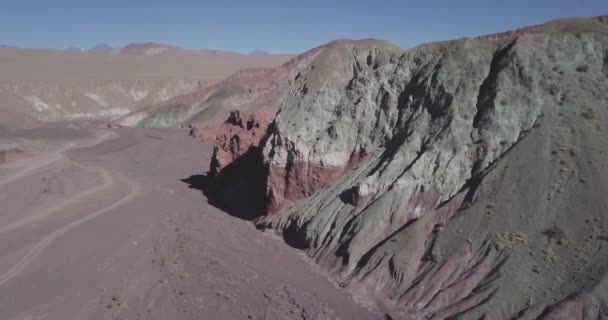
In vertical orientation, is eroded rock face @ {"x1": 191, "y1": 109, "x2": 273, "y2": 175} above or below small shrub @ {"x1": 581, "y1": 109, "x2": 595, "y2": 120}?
below

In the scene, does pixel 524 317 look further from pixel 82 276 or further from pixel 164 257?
pixel 82 276

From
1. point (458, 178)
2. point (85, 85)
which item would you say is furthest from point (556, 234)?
point (85, 85)

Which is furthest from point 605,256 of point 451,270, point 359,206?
point 359,206

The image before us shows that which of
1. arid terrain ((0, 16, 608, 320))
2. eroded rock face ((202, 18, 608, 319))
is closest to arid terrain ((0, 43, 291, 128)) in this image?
arid terrain ((0, 16, 608, 320))

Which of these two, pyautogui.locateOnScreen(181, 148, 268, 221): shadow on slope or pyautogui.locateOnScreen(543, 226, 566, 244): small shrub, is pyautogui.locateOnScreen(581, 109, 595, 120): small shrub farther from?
pyautogui.locateOnScreen(181, 148, 268, 221): shadow on slope

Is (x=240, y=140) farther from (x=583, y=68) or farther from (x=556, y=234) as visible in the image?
(x=556, y=234)

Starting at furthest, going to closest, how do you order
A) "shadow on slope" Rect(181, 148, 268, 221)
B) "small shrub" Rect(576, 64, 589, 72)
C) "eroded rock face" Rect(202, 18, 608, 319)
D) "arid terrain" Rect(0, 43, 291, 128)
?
"arid terrain" Rect(0, 43, 291, 128) < "shadow on slope" Rect(181, 148, 268, 221) < "small shrub" Rect(576, 64, 589, 72) < "eroded rock face" Rect(202, 18, 608, 319)
